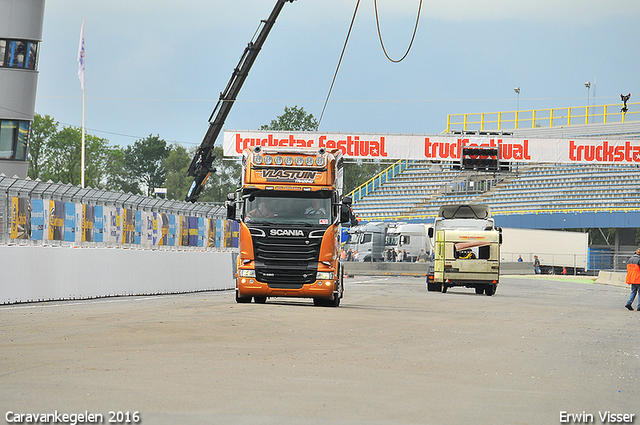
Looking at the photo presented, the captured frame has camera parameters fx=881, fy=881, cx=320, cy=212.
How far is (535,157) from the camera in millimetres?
47062

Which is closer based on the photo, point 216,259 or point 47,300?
point 47,300

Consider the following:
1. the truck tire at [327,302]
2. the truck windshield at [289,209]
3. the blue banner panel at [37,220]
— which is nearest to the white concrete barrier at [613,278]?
the truck tire at [327,302]

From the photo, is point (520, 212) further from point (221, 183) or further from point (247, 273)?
point (221, 183)

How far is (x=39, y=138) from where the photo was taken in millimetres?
101188

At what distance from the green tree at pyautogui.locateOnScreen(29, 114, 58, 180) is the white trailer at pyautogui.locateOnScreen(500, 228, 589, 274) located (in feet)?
199

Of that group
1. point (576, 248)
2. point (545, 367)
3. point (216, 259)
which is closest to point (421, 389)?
point (545, 367)

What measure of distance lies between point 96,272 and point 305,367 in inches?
513

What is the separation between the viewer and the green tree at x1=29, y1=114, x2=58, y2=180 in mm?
100562

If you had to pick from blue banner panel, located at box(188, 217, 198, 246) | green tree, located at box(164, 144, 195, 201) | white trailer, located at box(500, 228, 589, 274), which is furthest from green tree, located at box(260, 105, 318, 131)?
blue banner panel, located at box(188, 217, 198, 246)

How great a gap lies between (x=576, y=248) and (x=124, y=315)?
161 ft

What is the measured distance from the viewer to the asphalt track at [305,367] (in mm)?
6930

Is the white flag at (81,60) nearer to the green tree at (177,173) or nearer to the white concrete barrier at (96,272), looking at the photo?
the white concrete barrier at (96,272)

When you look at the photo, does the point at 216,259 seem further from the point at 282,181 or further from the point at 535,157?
the point at 535,157

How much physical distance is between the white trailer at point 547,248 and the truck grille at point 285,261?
4210 cm
